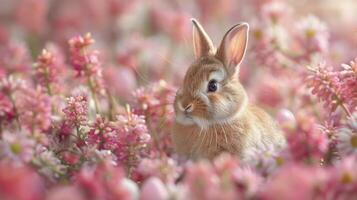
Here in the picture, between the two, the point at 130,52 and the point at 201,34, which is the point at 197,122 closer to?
the point at 201,34

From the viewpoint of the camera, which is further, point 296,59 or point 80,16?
point 80,16

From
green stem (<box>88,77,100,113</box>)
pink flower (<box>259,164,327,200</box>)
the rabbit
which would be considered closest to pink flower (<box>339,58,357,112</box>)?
the rabbit

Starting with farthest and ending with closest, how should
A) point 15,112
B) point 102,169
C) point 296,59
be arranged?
point 296,59, point 15,112, point 102,169

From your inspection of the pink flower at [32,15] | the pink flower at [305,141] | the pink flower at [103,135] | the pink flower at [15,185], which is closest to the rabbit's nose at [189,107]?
the pink flower at [103,135]

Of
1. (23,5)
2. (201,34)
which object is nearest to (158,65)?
(23,5)

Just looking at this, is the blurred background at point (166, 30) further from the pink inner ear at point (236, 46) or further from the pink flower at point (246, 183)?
the pink flower at point (246, 183)

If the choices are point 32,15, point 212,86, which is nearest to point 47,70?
point 212,86

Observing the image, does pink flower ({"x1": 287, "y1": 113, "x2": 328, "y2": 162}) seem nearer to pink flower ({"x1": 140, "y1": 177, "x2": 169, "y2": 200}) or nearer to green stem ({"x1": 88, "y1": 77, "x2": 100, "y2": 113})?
pink flower ({"x1": 140, "y1": 177, "x2": 169, "y2": 200})
